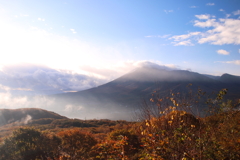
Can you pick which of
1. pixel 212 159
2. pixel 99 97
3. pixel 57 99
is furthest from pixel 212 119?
pixel 57 99

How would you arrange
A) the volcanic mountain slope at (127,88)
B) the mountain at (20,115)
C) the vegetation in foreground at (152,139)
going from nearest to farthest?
1. the vegetation in foreground at (152,139)
2. the mountain at (20,115)
3. the volcanic mountain slope at (127,88)

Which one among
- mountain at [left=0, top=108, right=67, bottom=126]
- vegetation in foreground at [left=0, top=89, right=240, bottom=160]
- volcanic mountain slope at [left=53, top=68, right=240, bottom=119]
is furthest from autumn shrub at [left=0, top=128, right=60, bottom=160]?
volcanic mountain slope at [left=53, top=68, right=240, bottom=119]

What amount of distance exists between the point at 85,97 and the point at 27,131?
12512 cm

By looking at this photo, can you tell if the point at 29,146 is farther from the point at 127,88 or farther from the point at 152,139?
the point at 127,88

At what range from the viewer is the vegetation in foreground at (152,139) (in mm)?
4062

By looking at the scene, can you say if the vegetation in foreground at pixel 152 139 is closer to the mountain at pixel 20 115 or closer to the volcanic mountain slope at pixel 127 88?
the mountain at pixel 20 115

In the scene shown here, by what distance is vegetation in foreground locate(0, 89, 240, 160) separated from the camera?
4.06 meters

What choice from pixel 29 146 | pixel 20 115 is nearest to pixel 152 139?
pixel 29 146

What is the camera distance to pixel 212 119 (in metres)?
10.2

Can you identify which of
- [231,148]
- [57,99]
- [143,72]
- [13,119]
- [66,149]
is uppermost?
[143,72]

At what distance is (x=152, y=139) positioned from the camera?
4414mm

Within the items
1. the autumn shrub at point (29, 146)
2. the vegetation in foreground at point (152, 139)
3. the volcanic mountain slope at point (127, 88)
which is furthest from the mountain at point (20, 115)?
the volcanic mountain slope at point (127, 88)

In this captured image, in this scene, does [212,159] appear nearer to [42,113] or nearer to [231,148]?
[231,148]

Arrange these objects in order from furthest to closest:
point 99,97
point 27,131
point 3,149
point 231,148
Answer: point 99,97
point 27,131
point 3,149
point 231,148
